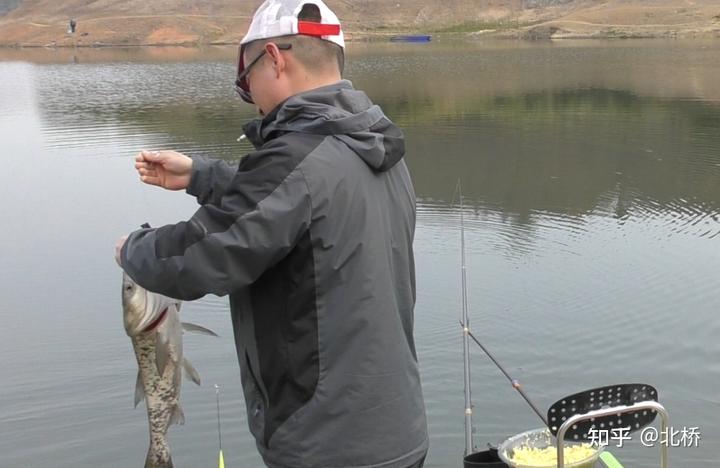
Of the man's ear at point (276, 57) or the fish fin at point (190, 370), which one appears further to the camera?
the fish fin at point (190, 370)

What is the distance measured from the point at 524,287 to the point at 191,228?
6475 millimetres

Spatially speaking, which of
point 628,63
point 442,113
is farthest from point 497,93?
point 628,63

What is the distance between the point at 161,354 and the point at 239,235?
0.99m

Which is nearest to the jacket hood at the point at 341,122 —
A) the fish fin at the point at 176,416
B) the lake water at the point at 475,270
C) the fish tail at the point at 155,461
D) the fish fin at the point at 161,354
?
the fish fin at the point at 161,354

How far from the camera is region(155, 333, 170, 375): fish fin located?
2.71 metres

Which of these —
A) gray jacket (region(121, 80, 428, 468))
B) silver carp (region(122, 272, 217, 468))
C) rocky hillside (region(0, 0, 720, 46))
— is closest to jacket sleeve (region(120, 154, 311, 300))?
gray jacket (region(121, 80, 428, 468))

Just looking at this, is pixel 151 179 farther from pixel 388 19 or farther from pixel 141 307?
pixel 388 19

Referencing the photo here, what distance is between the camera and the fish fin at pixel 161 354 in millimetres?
2705

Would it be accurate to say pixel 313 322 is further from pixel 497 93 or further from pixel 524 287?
pixel 497 93

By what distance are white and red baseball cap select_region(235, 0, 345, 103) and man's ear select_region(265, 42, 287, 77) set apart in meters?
0.02

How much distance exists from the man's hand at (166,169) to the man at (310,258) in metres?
0.25

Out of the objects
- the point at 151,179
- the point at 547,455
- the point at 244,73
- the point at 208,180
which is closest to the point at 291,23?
the point at 244,73

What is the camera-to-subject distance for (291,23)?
2.04 m

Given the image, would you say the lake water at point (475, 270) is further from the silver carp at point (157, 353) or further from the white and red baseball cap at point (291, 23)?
the white and red baseball cap at point (291, 23)
